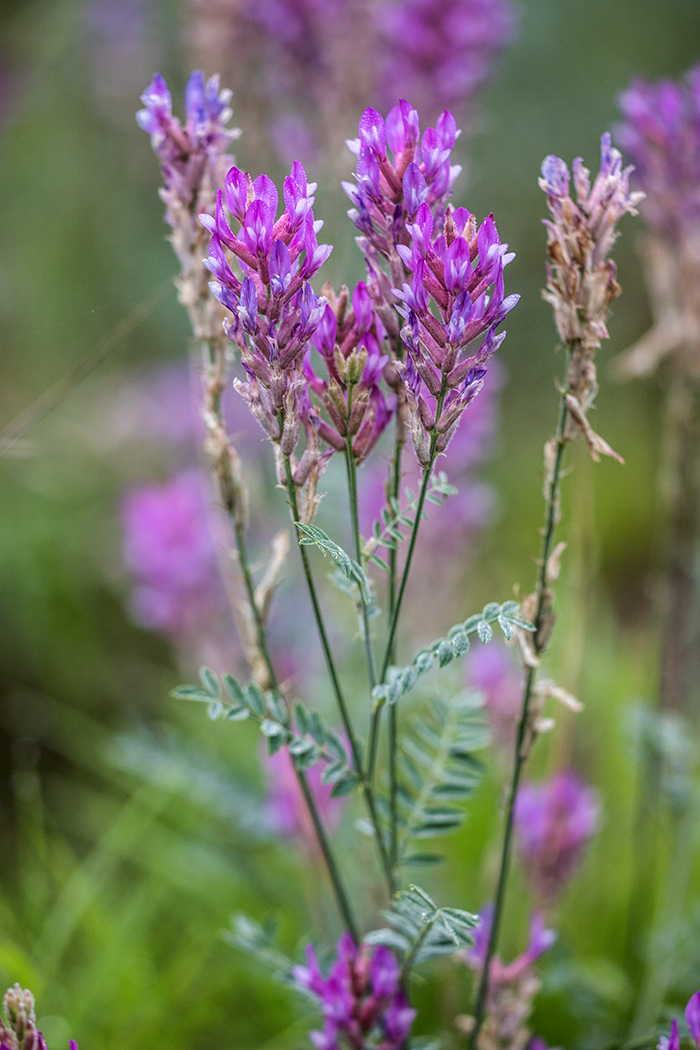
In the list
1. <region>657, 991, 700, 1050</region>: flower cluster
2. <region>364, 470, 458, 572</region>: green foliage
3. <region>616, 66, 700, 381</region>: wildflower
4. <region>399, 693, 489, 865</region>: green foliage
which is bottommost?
<region>657, 991, 700, 1050</region>: flower cluster

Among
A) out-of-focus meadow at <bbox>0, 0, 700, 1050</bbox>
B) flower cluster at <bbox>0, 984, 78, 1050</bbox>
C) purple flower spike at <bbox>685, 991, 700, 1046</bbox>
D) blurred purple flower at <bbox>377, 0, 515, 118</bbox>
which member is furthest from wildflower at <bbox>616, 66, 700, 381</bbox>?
flower cluster at <bbox>0, 984, 78, 1050</bbox>

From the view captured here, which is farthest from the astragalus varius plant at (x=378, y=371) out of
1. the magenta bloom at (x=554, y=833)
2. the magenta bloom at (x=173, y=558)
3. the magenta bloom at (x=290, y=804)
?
the magenta bloom at (x=173, y=558)

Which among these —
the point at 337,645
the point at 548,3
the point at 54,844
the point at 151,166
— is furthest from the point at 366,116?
the point at 548,3

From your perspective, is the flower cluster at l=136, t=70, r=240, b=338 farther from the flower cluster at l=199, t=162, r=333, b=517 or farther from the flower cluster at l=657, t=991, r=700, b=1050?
the flower cluster at l=657, t=991, r=700, b=1050

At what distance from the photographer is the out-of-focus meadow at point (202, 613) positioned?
1.30m

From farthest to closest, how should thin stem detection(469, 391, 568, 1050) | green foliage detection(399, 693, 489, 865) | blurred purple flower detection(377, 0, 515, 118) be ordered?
blurred purple flower detection(377, 0, 515, 118) → green foliage detection(399, 693, 489, 865) → thin stem detection(469, 391, 568, 1050)

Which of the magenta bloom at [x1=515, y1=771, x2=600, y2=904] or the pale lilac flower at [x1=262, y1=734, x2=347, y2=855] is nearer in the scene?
the magenta bloom at [x1=515, y1=771, x2=600, y2=904]

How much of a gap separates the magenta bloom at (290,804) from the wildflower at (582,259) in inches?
30.4

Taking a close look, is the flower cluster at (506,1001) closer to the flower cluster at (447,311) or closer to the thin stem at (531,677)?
the thin stem at (531,677)

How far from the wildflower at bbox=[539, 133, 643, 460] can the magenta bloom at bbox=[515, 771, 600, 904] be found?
2.15 ft

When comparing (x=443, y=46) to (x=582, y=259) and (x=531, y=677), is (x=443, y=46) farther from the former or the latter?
(x=531, y=677)

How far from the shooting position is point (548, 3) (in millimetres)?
3648

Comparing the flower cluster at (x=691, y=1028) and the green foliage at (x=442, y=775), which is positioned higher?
the green foliage at (x=442, y=775)

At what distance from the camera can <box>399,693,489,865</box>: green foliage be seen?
0.81m
